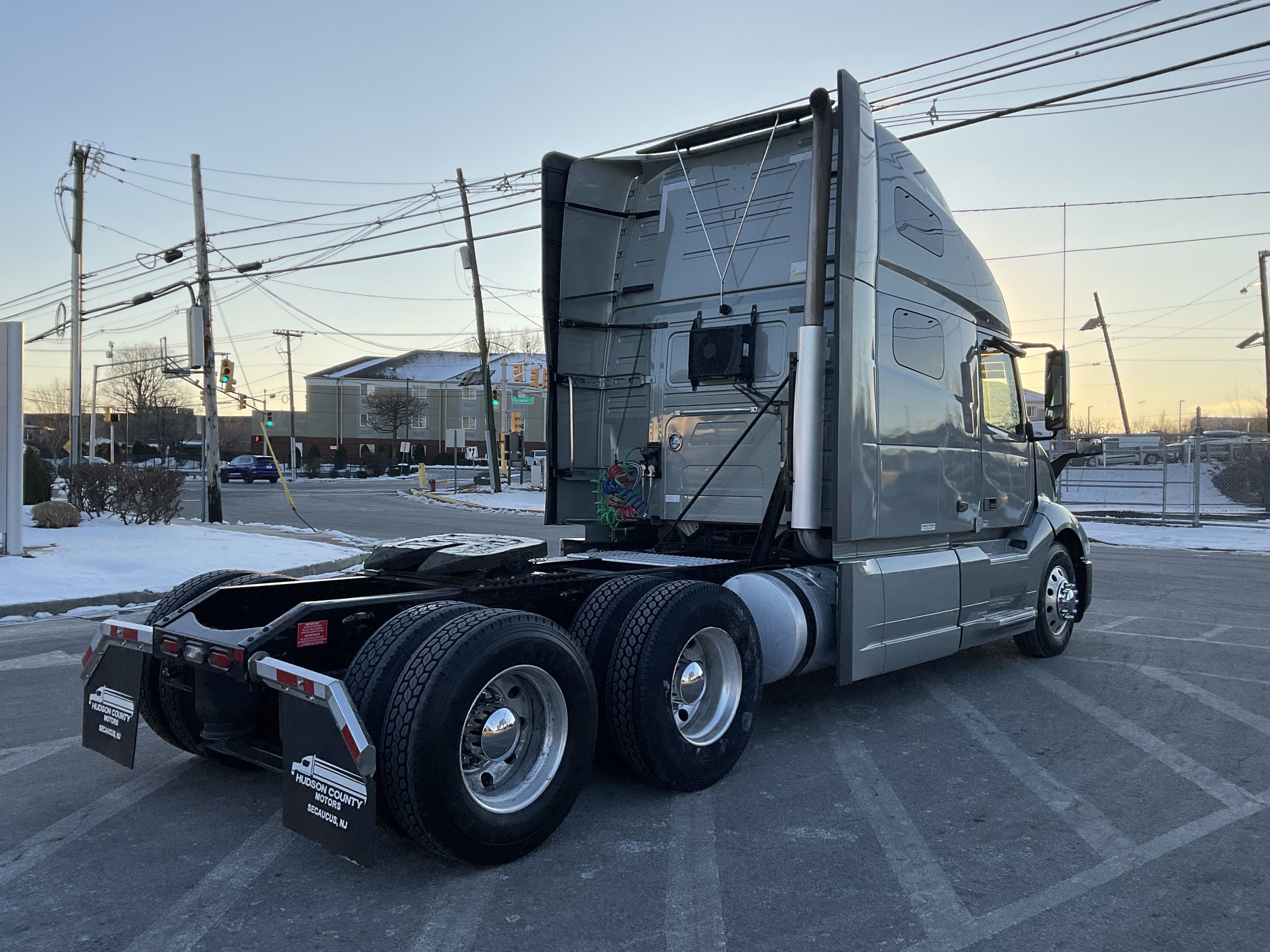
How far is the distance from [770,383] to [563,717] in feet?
9.60

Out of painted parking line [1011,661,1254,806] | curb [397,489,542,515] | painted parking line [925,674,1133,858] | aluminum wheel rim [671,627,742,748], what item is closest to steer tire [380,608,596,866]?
aluminum wheel rim [671,627,742,748]

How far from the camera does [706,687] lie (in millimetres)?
4598

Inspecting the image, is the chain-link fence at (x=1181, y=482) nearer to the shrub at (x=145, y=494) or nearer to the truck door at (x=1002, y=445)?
the truck door at (x=1002, y=445)

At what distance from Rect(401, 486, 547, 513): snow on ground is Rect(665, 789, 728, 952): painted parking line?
75.9 ft

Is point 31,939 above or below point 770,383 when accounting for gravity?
below

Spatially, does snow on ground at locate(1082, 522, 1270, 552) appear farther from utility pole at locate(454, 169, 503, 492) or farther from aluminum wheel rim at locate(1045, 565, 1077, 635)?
utility pole at locate(454, 169, 503, 492)

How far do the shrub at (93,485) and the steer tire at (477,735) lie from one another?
1436 centimetres

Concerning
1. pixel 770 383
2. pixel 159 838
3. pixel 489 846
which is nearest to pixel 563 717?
pixel 489 846

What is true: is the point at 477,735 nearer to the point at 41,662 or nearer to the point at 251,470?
the point at 41,662

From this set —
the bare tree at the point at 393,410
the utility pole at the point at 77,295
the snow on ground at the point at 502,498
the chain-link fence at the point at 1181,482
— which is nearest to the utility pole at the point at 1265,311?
the chain-link fence at the point at 1181,482

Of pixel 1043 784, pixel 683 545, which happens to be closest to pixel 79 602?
pixel 683 545

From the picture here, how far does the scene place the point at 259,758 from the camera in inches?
148

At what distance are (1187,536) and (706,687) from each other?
59.4ft

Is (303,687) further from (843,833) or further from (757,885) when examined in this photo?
(843,833)
